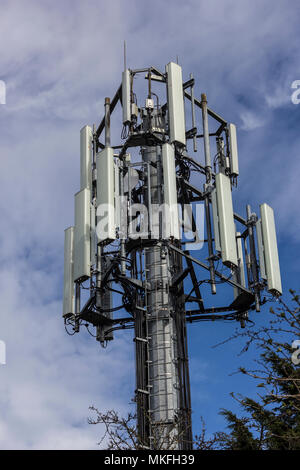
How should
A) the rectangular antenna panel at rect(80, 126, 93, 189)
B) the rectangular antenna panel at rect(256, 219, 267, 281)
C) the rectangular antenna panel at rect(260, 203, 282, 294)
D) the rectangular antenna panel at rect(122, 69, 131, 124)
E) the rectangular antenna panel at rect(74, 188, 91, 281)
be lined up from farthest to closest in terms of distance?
the rectangular antenna panel at rect(80, 126, 93, 189) < the rectangular antenna panel at rect(122, 69, 131, 124) < the rectangular antenna panel at rect(256, 219, 267, 281) < the rectangular antenna panel at rect(260, 203, 282, 294) < the rectangular antenna panel at rect(74, 188, 91, 281)

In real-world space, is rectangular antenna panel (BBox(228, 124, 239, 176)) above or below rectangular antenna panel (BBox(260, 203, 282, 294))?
above

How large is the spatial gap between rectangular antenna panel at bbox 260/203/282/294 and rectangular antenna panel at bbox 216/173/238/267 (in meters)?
1.83

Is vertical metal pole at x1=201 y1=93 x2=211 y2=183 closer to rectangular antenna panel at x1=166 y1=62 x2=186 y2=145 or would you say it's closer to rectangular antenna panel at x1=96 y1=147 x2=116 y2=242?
rectangular antenna panel at x1=166 y1=62 x2=186 y2=145

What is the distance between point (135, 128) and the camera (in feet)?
107

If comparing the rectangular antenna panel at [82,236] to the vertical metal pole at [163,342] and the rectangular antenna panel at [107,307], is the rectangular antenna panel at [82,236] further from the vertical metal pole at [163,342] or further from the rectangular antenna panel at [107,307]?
the vertical metal pole at [163,342]

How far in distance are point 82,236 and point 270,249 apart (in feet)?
23.9

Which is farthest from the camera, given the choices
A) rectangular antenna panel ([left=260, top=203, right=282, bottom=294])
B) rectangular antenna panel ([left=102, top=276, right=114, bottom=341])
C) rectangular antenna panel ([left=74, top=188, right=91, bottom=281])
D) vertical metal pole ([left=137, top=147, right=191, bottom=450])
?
rectangular antenna panel ([left=102, top=276, right=114, bottom=341])

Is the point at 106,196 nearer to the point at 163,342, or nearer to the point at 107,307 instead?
the point at 107,307

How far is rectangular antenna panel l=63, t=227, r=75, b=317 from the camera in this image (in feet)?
101

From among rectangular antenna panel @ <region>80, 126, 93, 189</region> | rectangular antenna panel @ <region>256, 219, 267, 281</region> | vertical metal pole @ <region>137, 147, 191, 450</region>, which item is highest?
rectangular antenna panel @ <region>80, 126, 93, 189</region>

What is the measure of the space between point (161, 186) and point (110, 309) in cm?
544
